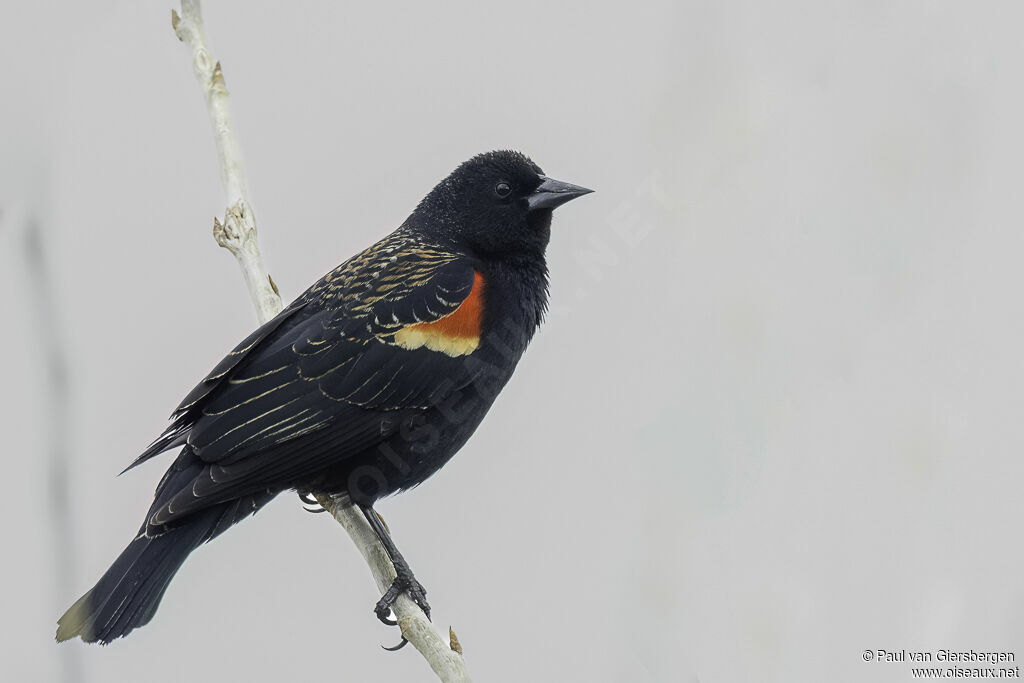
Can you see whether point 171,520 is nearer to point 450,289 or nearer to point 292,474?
point 292,474

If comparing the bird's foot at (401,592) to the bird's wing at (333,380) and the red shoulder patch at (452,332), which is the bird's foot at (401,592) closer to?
the bird's wing at (333,380)

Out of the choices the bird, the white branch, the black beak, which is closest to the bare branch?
the white branch

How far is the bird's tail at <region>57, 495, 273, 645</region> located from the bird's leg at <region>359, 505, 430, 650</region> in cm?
42

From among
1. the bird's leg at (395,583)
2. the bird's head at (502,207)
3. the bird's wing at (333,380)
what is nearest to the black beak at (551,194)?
the bird's head at (502,207)

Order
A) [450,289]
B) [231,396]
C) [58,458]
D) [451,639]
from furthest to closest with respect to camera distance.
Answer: [450,289] → [231,396] → [451,639] → [58,458]

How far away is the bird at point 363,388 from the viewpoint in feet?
9.80

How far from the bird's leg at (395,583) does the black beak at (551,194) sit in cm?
125

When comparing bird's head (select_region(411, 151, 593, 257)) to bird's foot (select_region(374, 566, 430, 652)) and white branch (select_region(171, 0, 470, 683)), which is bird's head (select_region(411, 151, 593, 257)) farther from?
bird's foot (select_region(374, 566, 430, 652))

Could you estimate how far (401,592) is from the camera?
317 cm

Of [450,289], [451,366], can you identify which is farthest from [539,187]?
[451,366]

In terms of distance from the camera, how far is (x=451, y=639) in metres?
2.63

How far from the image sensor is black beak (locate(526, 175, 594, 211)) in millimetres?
3584

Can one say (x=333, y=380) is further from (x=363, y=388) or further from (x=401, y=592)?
(x=401, y=592)

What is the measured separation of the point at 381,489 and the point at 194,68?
5.49 feet
